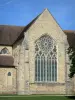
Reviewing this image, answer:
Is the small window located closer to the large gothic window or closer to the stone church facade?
the stone church facade

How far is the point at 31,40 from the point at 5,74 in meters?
7.24

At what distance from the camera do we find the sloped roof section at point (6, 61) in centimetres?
5116

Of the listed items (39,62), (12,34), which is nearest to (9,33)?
(12,34)

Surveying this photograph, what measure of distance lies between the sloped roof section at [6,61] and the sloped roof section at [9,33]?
3068mm

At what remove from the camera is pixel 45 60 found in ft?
170

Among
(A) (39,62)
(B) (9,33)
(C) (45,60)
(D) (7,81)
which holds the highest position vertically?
(B) (9,33)

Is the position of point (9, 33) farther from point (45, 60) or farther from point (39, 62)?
point (45, 60)

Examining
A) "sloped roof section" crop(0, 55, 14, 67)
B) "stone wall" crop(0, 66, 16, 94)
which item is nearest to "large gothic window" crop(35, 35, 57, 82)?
"stone wall" crop(0, 66, 16, 94)

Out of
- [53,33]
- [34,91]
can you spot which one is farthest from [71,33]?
[34,91]

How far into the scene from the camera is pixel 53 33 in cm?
5291

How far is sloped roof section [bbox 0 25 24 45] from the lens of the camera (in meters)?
55.9

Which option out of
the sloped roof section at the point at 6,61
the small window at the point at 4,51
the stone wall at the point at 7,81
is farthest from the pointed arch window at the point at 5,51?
the stone wall at the point at 7,81

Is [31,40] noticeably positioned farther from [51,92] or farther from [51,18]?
[51,92]

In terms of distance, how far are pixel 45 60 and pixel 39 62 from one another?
3.74 feet
